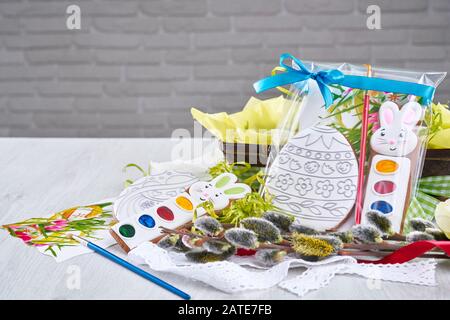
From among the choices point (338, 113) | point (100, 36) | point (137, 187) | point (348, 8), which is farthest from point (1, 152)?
point (348, 8)

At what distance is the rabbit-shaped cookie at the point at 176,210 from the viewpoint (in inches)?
31.8

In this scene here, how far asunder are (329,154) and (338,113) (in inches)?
3.0

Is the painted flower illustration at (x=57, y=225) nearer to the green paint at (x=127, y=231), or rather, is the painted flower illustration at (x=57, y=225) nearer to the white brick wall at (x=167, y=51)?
the green paint at (x=127, y=231)

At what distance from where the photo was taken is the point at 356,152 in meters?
0.90

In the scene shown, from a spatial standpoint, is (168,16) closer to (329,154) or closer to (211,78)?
(211,78)

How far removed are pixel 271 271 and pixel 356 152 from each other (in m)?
0.27

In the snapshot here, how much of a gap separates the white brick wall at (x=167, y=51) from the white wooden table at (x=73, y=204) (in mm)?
1518

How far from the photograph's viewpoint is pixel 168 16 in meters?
A: 2.98

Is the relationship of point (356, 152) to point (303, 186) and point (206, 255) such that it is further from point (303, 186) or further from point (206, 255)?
point (206, 255)

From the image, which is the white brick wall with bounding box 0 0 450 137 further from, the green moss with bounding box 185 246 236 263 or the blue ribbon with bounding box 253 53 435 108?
the green moss with bounding box 185 246 236 263

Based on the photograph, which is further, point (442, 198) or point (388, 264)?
point (442, 198)

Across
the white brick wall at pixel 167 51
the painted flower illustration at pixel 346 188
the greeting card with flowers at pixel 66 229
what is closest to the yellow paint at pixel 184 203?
the greeting card with flowers at pixel 66 229

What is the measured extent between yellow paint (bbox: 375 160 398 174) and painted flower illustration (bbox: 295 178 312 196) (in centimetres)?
10
